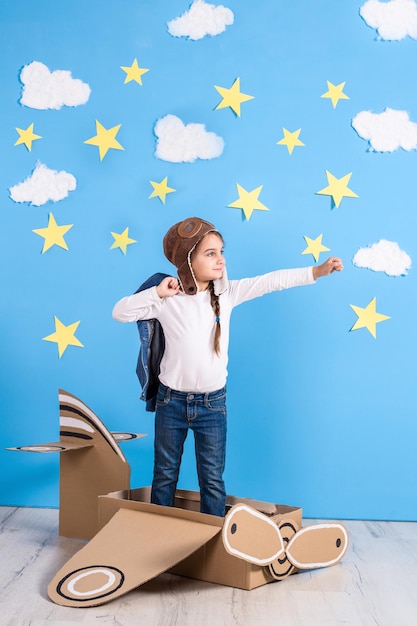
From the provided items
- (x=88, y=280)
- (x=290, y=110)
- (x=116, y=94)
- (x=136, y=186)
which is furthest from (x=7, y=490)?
(x=290, y=110)

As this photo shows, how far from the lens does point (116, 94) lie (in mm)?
2229

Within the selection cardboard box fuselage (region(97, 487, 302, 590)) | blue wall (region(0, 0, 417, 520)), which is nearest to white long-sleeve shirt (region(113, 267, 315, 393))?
cardboard box fuselage (region(97, 487, 302, 590))

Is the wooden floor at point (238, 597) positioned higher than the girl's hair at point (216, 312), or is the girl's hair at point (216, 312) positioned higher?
the girl's hair at point (216, 312)

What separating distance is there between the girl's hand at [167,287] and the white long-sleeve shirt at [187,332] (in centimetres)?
1

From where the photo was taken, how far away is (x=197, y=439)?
1.79 meters

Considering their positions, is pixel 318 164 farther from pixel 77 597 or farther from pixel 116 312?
pixel 77 597

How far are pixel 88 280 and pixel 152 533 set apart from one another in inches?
34.6

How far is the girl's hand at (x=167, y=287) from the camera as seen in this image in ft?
5.67

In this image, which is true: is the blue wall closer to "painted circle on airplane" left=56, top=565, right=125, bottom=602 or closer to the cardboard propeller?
the cardboard propeller

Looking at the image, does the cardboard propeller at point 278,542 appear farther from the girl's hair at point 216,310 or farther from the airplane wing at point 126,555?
the girl's hair at point 216,310

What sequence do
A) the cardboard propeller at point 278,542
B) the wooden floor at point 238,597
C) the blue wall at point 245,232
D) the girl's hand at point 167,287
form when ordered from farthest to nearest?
the blue wall at point 245,232
the girl's hand at point 167,287
the cardboard propeller at point 278,542
the wooden floor at point 238,597

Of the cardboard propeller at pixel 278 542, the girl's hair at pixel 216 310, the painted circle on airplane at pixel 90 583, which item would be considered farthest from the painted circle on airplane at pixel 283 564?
the girl's hair at pixel 216 310

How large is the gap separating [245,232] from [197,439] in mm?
670

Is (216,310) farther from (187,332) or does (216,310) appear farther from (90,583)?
(90,583)
